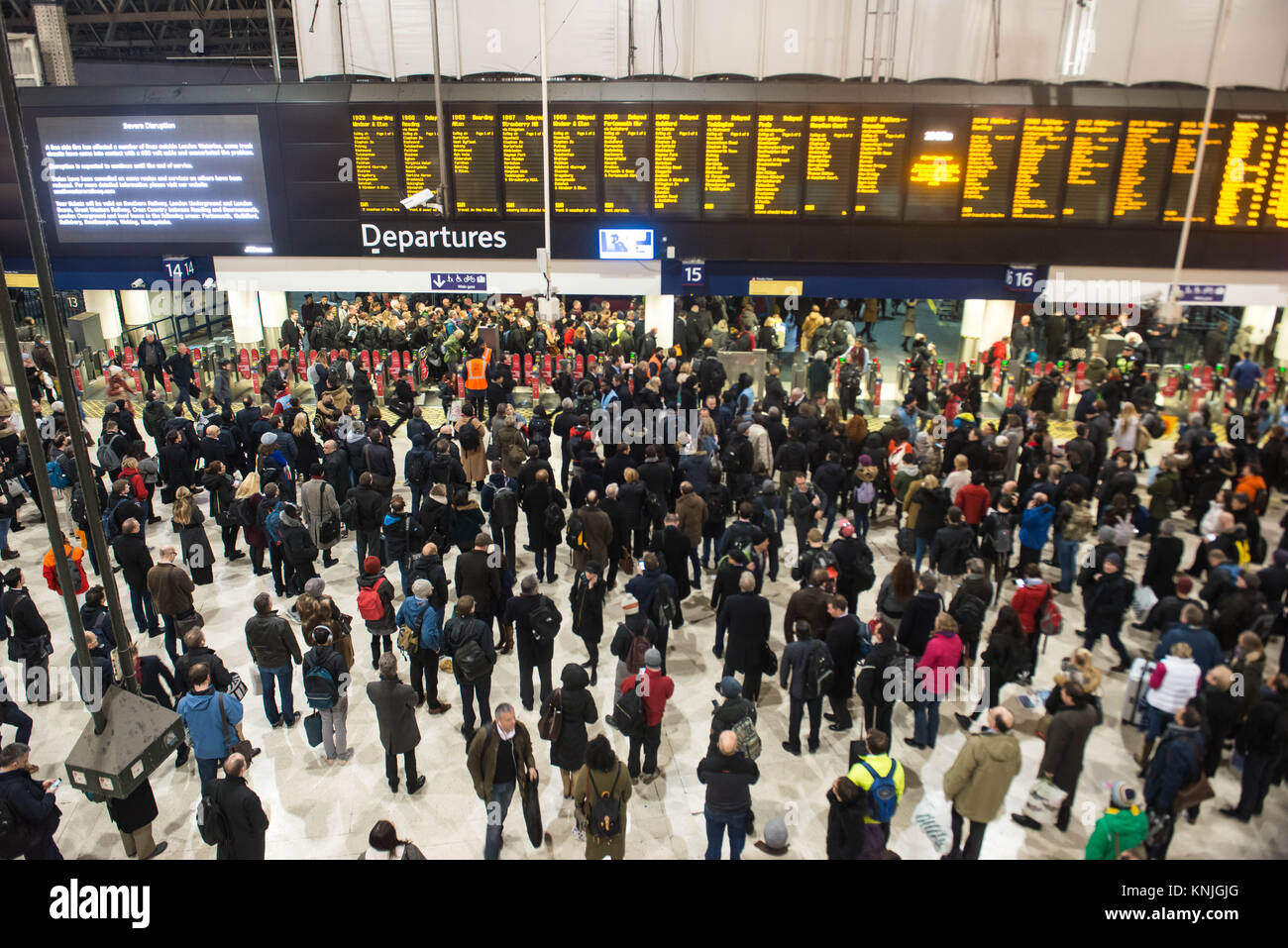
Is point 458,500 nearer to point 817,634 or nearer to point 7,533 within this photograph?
point 817,634

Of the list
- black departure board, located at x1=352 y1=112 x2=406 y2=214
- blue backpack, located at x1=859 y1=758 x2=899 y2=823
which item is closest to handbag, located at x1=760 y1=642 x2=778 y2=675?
blue backpack, located at x1=859 y1=758 x2=899 y2=823

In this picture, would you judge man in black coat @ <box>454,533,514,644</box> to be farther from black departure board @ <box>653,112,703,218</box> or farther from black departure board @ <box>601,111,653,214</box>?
black departure board @ <box>653,112,703,218</box>

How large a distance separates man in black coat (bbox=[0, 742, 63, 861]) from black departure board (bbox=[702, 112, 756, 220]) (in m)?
12.9

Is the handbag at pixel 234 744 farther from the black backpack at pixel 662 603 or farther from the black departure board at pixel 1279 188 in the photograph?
the black departure board at pixel 1279 188

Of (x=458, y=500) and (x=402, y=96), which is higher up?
(x=402, y=96)

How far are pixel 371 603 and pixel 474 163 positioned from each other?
9.93 metres

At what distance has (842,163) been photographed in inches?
606

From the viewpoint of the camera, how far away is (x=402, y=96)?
604 inches

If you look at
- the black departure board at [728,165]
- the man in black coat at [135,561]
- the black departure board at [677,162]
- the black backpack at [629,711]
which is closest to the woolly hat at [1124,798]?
the black backpack at [629,711]

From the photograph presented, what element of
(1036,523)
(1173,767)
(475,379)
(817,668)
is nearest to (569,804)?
(817,668)

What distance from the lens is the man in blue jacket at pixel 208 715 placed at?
671cm

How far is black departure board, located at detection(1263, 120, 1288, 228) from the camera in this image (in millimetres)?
14914
